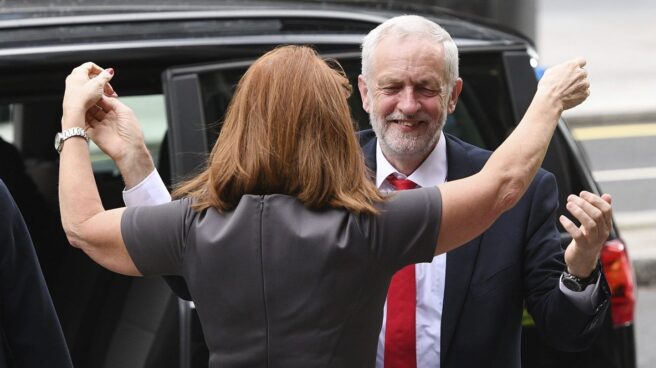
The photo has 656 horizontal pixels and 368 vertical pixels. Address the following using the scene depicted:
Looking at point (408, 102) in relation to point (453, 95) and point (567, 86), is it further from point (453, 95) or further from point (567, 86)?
point (567, 86)

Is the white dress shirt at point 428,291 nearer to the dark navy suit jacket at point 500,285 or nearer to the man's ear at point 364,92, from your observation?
the dark navy suit jacket at point 500,285

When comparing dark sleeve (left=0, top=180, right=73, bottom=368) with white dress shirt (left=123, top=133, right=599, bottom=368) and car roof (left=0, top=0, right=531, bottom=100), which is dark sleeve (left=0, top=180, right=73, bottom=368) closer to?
white dress shirt (left=123, top=133, right=599, bottom=368)

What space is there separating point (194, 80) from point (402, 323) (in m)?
1.07

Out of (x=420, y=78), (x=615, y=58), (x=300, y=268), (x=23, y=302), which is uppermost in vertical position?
(x=420, y=78)

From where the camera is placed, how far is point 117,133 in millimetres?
2424

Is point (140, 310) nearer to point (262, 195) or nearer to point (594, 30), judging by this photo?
point (262, 195)

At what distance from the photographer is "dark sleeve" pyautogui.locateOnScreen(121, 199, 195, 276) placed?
221 cm

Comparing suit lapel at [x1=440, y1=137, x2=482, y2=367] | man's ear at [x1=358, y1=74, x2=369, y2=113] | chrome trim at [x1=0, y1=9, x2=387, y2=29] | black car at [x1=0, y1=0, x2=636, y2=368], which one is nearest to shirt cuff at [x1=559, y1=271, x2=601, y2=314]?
suit lapel at [x1=440, y1=137, x2=482, y2=367]

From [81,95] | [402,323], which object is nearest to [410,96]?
[402,323]

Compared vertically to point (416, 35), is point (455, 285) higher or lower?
lower

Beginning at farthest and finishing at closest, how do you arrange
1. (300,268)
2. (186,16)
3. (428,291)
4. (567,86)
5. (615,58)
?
(615,58)
(186,16)
(428,291)
(567,86)
(300,268)

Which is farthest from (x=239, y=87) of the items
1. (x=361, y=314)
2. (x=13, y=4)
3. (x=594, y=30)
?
(x=594, y=30)

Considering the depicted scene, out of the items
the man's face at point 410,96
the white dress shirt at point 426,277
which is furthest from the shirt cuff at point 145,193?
the man's face at point 410,96

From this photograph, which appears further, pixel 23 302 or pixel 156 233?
pixel 23 302
